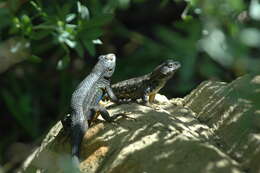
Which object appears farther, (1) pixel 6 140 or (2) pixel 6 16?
(1) pixel 6 140

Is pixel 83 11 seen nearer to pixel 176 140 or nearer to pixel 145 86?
pixel 145 86

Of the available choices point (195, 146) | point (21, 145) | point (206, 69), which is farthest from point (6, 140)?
point (206, 69)

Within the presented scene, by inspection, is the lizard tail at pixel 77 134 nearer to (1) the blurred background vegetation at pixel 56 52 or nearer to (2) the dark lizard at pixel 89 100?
(2) the dark lizard at pixel 89 100

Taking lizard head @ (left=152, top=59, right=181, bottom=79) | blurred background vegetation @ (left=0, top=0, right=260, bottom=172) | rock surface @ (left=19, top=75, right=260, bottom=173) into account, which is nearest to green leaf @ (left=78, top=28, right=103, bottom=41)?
blurred background vegetation @ (left=0, top=0, right=260, bottom=172)

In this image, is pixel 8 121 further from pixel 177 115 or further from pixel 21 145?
pixel 177 115

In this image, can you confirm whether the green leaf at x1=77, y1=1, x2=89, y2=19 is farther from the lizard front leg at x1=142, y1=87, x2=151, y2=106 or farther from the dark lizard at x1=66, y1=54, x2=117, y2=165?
the lizard front leg at x1=142, y1=87, x2=151, y2=106

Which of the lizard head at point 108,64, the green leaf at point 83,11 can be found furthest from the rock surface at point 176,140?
the lizard head at point 108,64
